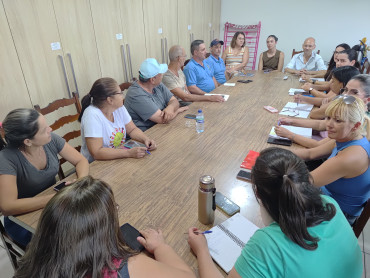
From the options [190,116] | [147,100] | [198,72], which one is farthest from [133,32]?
[190,116]

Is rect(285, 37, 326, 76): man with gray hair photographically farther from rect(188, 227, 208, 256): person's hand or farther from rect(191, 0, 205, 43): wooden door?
rect(188, 227, 208, 256): person's hand

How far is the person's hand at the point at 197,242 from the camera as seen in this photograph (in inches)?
35.8

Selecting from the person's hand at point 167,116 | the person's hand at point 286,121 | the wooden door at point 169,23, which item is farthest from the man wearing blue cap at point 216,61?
the person's hand at point 286,121

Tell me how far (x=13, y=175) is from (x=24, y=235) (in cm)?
39

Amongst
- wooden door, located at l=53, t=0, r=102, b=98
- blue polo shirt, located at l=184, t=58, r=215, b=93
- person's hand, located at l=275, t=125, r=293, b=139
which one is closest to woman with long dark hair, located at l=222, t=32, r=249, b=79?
blue polo shirt, located at l=184, t=58, r=215, b=93

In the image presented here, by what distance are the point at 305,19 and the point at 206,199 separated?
5765 millimetres

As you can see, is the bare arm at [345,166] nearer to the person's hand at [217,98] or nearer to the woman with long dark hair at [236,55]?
the person's hand at [217,98]

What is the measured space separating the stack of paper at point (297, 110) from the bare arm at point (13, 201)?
2039mm

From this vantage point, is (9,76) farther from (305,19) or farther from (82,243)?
(305,19)

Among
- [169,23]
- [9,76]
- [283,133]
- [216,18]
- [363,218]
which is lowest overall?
[363,218]

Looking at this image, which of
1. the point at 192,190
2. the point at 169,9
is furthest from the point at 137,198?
the point at 169,9

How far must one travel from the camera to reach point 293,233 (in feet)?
2.28

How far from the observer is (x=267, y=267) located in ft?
2.26

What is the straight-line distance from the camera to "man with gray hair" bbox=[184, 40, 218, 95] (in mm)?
3256
